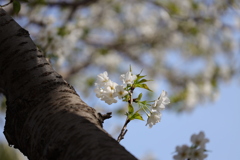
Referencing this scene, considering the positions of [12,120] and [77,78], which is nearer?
[12,120]

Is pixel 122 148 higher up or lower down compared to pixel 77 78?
lower down

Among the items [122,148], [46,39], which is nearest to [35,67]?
[122,148]

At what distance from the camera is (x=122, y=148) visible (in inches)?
37.9

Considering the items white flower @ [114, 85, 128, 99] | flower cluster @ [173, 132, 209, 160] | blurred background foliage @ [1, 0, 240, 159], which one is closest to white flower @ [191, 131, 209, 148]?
flower cluster @ [173, 132, 209, 160]

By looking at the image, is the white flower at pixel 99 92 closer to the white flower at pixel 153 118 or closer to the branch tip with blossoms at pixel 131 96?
the branch tip with blossoms at pixel 131 96

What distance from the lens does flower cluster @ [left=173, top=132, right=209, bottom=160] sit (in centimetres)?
125

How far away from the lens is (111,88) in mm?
1460

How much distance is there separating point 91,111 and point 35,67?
266mm

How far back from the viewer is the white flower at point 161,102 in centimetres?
143

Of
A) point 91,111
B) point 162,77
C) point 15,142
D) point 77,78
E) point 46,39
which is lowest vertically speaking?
point 15,142

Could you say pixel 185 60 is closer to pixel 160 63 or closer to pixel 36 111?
pixel 160 63

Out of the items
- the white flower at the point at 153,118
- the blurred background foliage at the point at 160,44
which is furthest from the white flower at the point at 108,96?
the blurred background foliage at the point at 160,44

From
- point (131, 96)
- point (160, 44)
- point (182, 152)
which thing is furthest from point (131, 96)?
point (160, 44)

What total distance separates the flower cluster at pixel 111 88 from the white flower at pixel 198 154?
1.01ft
